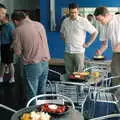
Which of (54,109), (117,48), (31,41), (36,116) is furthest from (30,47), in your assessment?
(36,116)

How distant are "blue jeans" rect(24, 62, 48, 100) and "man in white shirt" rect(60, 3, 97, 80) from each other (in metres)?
0.88

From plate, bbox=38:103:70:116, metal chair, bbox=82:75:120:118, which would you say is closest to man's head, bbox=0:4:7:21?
metal chair, bbox=82:75:120:118

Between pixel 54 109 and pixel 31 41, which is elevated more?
pixel 31 41

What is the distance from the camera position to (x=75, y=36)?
206 inches

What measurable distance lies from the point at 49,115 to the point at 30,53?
1.62 m

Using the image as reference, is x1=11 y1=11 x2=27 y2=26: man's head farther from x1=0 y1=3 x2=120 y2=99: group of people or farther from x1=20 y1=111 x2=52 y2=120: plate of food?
x1=20 y1=111 x2=52 y2=120: plate of food

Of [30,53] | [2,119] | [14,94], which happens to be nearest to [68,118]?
[30,53]

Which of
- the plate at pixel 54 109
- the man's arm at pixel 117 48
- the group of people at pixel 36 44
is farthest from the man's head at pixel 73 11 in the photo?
the plate at pixel 54 109

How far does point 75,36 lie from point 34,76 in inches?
46.9

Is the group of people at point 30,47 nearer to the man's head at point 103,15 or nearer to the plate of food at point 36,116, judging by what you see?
the man's head at point 103,15

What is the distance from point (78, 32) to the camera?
521 cm

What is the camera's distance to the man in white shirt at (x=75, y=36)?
17.1ft

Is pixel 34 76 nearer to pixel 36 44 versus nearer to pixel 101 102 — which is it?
pixel 36 44

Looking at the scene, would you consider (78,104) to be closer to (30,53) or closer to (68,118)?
(30,53)
